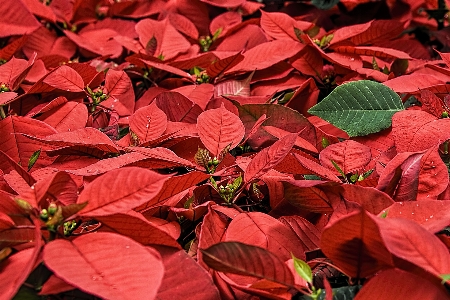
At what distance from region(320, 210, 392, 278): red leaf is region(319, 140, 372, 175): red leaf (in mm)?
180

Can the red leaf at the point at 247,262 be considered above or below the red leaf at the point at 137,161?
below

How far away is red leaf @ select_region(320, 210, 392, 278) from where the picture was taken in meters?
0.55

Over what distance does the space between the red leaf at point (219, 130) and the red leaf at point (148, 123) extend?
70 mm

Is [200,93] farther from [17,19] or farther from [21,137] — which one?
[17,19]

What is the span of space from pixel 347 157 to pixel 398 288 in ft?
0.79

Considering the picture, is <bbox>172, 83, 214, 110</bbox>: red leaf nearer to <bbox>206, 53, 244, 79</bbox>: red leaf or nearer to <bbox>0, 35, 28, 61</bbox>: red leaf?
<bbox>206, 53, 244, 79</bbox>: red leaf

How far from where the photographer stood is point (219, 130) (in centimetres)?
79

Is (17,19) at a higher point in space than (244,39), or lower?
higher

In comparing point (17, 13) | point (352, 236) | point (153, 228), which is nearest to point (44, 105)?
point (17, 13)

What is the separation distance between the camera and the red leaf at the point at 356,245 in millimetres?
Result: 555

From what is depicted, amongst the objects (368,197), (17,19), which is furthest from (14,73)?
(368,197)

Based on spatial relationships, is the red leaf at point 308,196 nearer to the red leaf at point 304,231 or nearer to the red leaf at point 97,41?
the red leaf at point 304,231

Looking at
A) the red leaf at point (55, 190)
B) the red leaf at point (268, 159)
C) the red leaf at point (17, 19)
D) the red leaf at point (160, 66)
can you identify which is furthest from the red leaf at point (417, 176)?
the red leaf at point (17, 19)

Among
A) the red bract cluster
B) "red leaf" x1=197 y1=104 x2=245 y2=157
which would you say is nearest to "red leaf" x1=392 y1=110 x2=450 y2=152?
the red bract cluster
